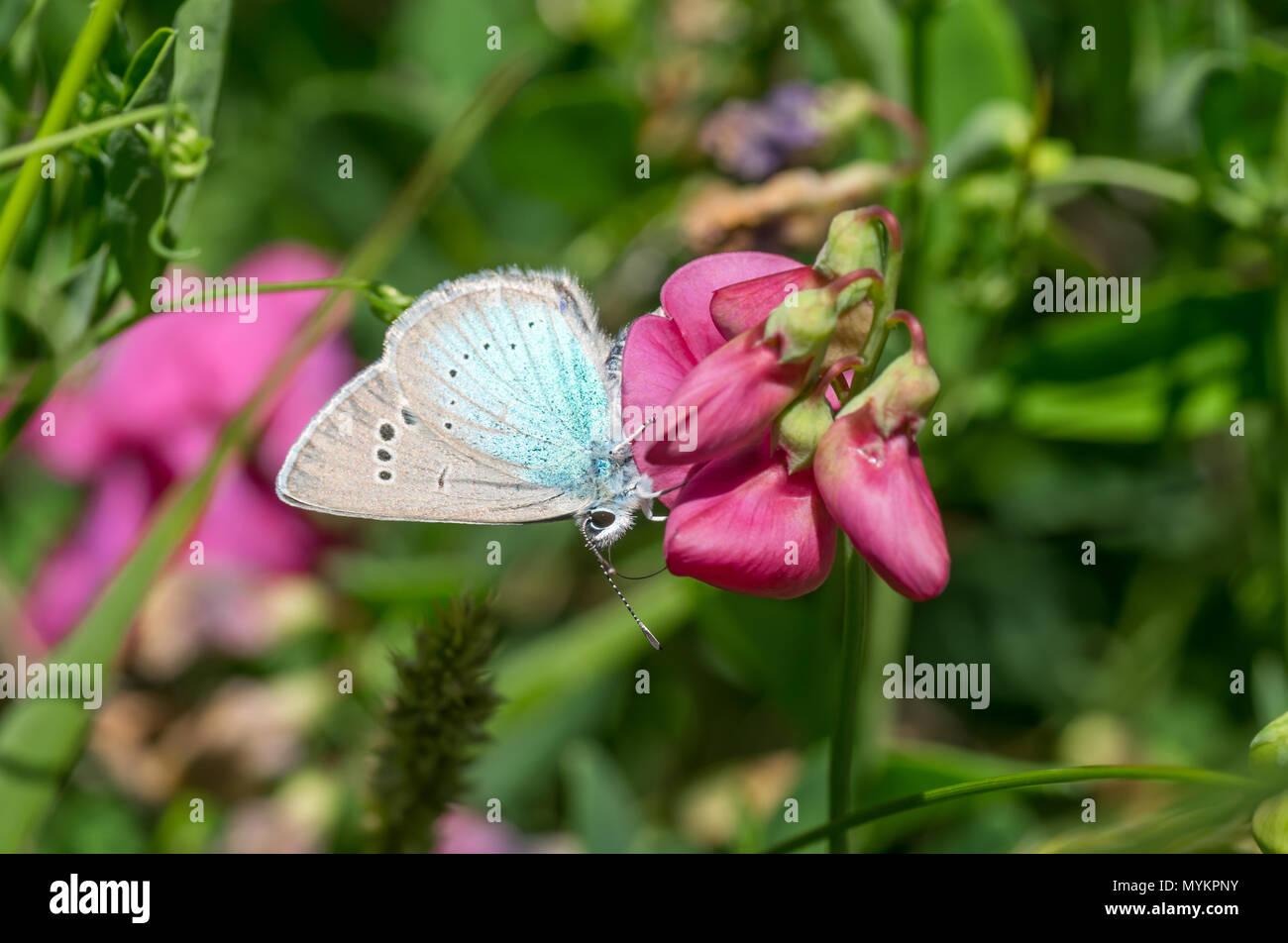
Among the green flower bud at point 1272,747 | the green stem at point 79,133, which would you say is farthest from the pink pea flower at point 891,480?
the green stem at point 79,133

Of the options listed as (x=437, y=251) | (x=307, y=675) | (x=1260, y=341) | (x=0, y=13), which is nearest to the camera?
(x=0, y=13)

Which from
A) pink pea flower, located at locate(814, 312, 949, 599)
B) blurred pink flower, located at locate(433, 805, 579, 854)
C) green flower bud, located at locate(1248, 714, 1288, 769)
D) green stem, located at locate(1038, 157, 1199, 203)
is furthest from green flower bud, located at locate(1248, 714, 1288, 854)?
blurred pink flower, located at locate(433, 805, 579, 854)

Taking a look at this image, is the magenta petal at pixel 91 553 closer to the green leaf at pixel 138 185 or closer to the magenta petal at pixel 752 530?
the green leaf at pixel 138 185

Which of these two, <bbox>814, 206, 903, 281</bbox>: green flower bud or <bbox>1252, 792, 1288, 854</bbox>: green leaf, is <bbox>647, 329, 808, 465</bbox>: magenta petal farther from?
<bbox>1252, 792, 1288, 854</bbox>: green leaf

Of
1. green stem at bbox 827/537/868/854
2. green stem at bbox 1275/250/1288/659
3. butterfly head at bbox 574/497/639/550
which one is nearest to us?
green stem at bbox 827/537/868/854
